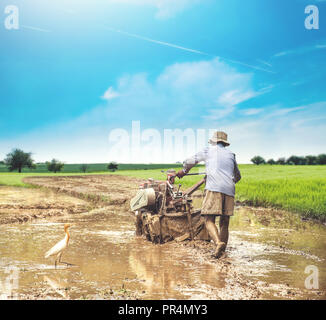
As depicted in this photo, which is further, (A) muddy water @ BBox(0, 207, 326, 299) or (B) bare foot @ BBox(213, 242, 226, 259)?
(B) bare foot @ BBox(213, 242, 226, 259)

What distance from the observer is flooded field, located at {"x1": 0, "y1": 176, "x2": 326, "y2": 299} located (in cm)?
455

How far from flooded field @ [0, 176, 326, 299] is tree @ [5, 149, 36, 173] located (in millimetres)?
59812

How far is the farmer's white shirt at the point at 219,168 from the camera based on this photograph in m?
6.37

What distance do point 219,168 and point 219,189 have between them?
1.20 ft

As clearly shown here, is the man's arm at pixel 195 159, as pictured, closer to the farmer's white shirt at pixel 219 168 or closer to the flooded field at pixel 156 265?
the farmer's white shirt at pixel 219 168

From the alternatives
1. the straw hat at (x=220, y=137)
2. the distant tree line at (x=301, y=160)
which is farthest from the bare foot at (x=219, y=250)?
the distant tree line at (x=301, y=160)

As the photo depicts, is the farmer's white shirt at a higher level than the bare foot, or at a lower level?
higher

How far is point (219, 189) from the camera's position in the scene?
249 inches

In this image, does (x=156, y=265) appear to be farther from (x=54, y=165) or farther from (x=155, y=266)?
(x=54, y=165)

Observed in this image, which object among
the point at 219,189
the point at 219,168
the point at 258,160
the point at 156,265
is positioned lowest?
the point at 156,265

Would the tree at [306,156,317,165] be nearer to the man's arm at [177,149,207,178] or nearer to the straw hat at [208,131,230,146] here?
the straw hat at [208,131,230,146]

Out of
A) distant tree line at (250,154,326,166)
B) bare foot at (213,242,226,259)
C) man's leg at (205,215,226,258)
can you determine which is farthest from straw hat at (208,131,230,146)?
distant tree line at (250,154,326,166)

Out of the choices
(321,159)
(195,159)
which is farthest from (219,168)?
(321,159)
